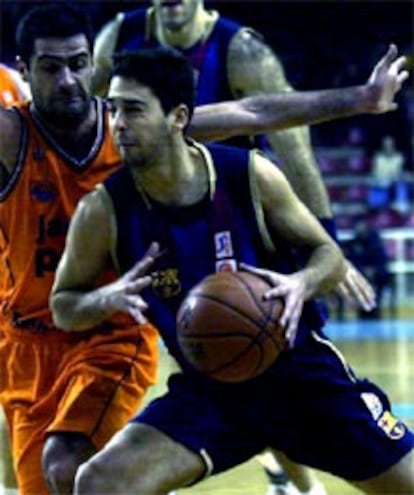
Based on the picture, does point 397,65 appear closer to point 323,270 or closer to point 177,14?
point 323,270

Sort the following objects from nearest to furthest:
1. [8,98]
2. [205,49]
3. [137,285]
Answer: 1. [137,285]
2. [8,98]
3. [205,49]

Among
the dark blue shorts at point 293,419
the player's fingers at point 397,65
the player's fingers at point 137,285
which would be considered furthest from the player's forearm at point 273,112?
the player's fingers at point 137,285

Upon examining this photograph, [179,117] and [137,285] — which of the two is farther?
[179,117]

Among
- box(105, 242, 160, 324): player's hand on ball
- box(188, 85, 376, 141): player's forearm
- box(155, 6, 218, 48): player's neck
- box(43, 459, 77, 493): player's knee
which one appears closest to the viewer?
box(105, 242, 160, 324): player's hand on ball

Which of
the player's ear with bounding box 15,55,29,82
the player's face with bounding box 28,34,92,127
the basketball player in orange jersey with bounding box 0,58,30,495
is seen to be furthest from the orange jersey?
the player's face with bounding box 28,34,92,127

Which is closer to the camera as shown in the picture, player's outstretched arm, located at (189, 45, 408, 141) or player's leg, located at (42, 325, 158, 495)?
player's leg, located at (42, 325, 158, 495)

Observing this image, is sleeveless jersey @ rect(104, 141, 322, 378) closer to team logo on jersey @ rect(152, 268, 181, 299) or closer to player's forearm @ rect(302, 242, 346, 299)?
team logo on jersey @ rect(152, 268, 181, 299)

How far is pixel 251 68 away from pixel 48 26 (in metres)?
1.61

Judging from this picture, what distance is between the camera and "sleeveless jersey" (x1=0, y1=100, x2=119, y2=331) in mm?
4625

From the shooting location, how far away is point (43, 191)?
4621 mm

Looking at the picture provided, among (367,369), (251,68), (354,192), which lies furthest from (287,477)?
(354,192)

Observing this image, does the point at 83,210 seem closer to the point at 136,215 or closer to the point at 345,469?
the point at 136,215

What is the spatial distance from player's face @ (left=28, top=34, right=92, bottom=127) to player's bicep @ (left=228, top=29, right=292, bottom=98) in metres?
1.54

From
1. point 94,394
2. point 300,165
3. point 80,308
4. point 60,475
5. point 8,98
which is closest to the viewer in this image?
point 80,308
